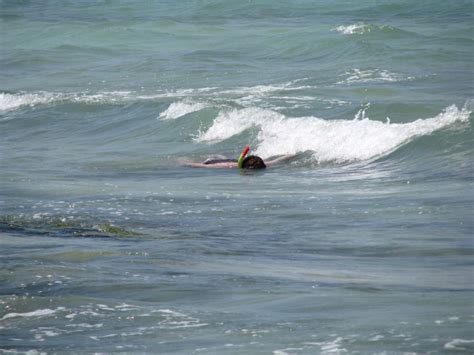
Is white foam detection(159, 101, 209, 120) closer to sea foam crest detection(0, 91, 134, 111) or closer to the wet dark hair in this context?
sea foam crest detection(0, 91, 134, 111)

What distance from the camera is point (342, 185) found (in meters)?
15.6

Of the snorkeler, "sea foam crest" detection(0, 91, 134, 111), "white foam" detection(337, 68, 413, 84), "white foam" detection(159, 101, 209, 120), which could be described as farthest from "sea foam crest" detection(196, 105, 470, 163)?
"white foam" detection(337, 68, 413, 84)

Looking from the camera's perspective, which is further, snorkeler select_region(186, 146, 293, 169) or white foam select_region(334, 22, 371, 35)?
white foam select_region(334, 22, 371, 35)

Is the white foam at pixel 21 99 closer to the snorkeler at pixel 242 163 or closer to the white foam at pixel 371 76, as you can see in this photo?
the white foam at pixel 371 76

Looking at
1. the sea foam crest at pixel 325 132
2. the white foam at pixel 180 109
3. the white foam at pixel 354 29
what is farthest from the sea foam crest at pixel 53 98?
the white foam at pixel 354 29

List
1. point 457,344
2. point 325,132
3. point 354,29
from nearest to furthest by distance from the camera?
point 457,344 < point 325,132 < point 354,29

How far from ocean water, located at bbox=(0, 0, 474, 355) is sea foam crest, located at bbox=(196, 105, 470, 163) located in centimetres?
7

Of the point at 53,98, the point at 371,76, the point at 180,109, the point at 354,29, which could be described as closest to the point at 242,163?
the point at 180,109

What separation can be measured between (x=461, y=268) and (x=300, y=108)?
14676 millimetres

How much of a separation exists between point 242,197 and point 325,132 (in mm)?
6963

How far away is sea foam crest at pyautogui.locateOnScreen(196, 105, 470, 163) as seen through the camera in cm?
1948

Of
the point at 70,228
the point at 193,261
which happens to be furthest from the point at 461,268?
the point at 70,228

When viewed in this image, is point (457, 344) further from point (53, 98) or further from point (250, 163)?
point (53, 98)

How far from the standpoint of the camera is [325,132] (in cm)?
2120
